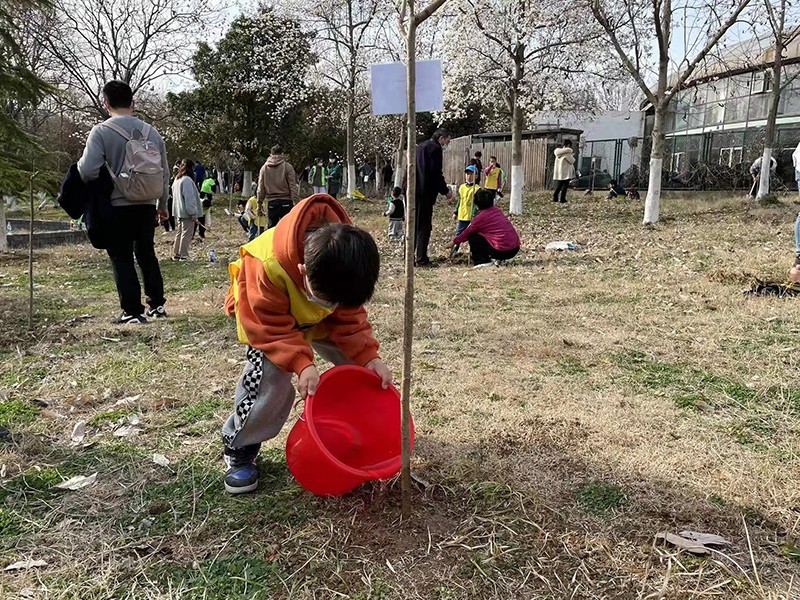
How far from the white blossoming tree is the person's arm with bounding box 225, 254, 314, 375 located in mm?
12166

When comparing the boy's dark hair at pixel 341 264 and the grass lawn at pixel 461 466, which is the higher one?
the boy's dark hair at pixel 341 264

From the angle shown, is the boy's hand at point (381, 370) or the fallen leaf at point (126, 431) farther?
the fallen leaf at point (126, 431)

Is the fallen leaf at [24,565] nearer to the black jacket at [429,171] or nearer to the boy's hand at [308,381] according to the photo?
the boy's hand at [308,381]

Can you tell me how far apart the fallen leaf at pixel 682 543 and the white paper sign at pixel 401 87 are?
4.96 feet

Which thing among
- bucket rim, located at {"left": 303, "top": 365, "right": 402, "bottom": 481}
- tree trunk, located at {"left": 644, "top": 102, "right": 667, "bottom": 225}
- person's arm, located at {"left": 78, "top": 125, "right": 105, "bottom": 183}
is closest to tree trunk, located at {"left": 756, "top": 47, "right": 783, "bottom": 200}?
tree trunk, located at {"left": 644, "top": 102, "right": 667, "bottom": 225}

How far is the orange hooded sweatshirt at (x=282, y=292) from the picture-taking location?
199cm

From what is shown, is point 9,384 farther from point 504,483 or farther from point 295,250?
point 504,483

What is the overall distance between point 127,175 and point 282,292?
2793mm

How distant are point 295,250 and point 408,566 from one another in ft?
3.37

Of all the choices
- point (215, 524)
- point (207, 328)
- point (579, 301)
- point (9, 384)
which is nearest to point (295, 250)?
point (215, 524)

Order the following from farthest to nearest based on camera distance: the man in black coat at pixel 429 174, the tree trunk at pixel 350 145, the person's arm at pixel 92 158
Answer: the tree trunk at pixel 350 145, the man in black coat at pixel 429 174, the person's arm at pixel 92 158

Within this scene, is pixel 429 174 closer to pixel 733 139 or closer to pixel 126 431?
pixel 126 431

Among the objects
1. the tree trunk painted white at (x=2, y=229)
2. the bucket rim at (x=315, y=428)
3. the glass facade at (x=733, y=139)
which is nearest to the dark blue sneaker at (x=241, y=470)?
the bucket rim at (x=315, y=428)

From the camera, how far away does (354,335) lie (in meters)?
2.24
